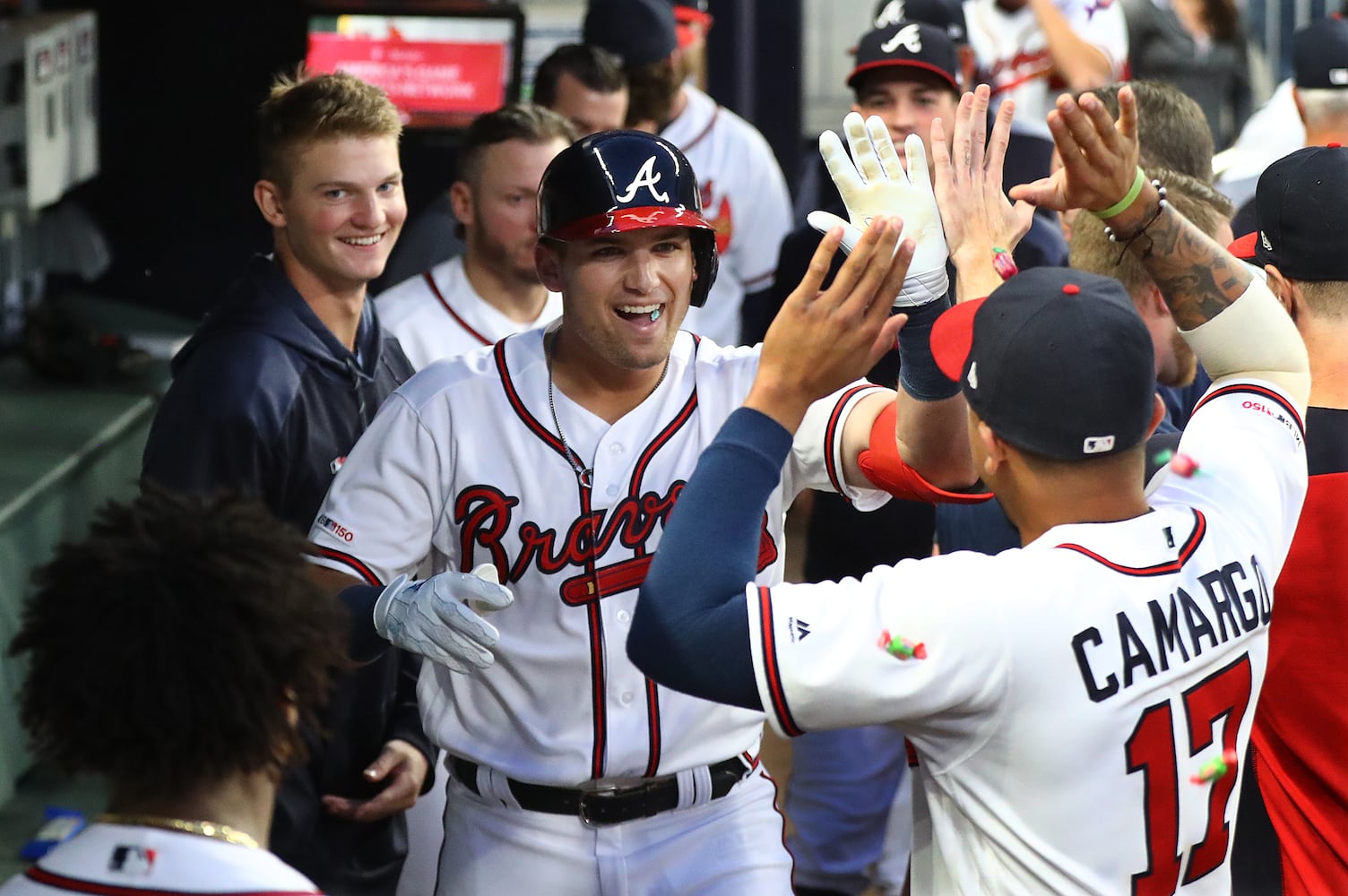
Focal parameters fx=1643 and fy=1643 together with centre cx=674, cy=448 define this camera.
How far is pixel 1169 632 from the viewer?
1.93m

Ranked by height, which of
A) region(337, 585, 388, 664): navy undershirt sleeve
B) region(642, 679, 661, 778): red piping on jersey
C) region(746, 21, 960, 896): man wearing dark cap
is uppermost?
region(337, 585, 388, 664): navy undershirt sleeve

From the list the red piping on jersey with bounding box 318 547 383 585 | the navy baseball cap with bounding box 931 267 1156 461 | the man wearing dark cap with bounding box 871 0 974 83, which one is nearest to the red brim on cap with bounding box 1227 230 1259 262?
the navy baseball cap with bounding box 931 267 1156 461

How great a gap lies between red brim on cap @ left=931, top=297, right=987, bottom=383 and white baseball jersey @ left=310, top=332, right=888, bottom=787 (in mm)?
528

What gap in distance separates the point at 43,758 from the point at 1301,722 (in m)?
1.79

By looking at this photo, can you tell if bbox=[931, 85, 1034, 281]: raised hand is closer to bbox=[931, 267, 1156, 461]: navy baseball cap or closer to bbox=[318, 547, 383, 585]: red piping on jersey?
bbox=[931, 267, 1156, 461]: navy baseball cap

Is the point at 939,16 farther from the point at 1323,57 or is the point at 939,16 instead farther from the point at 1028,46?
the point at 1323,57

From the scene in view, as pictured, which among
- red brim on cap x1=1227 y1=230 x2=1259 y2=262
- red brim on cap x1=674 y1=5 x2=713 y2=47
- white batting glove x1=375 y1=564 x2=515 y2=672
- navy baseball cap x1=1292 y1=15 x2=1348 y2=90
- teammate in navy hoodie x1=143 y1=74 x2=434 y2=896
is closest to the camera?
white batting glove x1=375 y1=564 x2=515 y2=672

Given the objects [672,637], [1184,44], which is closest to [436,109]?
[1184,44]

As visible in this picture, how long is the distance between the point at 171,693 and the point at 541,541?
1.09 metres

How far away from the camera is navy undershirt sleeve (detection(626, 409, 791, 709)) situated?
1.91m

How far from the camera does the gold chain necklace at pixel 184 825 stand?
5.23 feet

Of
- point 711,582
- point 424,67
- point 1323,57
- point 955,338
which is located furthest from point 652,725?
point 424,67

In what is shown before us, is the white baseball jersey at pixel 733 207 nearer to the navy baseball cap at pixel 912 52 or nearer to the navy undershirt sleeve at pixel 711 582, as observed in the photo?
the navy baseball cap at pixel 912 52

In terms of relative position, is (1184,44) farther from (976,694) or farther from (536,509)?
(976,694)
